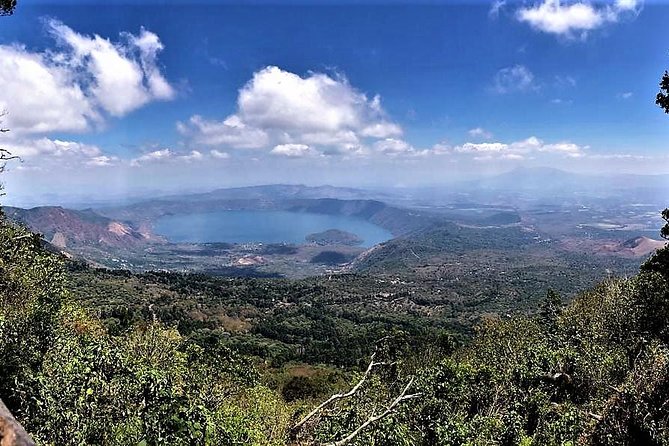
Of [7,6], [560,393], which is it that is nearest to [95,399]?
[7,6]

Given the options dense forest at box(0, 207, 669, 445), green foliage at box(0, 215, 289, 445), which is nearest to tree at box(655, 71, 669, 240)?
dense forest at box(0, 207, 669, 445)

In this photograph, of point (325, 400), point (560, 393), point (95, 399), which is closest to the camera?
point (95, 399)

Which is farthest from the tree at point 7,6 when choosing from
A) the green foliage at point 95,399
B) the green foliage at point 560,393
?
the green foliage at point 560,393

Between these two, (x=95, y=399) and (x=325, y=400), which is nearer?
(x=95, y=399)

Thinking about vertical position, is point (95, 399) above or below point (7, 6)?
below

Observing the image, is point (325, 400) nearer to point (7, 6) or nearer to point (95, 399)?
point (95, 399)

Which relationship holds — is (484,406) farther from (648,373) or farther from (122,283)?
(122,283)

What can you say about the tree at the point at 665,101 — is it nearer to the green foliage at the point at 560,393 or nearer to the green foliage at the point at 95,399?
the green foliage at the point at 560,393

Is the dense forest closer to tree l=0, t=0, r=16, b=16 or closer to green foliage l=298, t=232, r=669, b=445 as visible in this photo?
green foliage l=298, t=232, r=669, b=445

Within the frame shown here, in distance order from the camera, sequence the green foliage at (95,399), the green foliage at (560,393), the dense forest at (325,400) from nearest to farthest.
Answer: the green foliage at (95,399) → the dense forest at (325,400) → the green foliage at (560,393)
